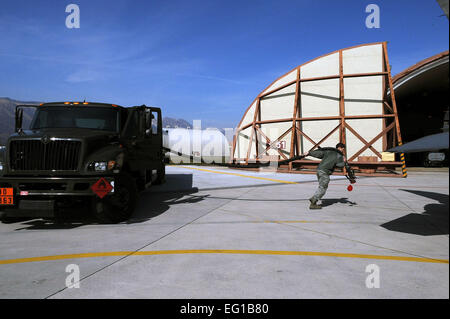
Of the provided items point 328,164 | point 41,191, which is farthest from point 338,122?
point 41,191

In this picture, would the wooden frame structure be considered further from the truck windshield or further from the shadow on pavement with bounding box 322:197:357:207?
the truck windshield

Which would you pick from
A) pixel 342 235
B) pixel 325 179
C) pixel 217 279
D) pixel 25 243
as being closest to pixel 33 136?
pixel 25 243

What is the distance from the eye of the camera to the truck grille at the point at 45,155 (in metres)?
5.71

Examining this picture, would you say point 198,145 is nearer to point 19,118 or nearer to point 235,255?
point 19,118

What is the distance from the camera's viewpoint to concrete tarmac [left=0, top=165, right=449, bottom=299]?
2.97 metres

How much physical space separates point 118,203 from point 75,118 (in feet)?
8.08

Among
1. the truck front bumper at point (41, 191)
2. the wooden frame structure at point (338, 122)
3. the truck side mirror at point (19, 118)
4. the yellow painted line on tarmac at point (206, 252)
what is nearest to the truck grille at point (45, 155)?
the truck front bumper at point (41, 191)

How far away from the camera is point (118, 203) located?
613 centimetres

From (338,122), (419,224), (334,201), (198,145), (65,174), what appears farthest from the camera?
(198,145)

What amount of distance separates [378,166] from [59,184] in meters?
18.1

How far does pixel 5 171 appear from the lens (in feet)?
18.7

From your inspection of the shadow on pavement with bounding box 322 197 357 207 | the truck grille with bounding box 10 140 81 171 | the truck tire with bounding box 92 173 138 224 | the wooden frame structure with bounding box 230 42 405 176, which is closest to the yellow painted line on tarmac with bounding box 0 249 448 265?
the truck tire with bounding box 92 173 138 224

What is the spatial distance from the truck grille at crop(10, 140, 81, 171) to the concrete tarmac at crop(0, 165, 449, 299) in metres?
1.21

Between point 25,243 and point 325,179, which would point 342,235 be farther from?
point 25,243
